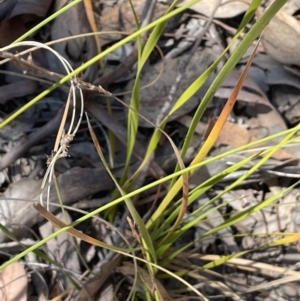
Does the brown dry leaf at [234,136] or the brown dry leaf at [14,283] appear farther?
the brown dry leaf at [234,136]

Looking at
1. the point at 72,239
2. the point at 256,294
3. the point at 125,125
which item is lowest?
the point at 256,294

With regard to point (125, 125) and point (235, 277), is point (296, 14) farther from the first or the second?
point (235, 277)

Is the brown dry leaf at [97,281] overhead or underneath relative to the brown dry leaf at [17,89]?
underneath

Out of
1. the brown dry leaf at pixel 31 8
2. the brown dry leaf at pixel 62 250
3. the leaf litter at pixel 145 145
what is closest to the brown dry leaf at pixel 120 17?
the leaf litter at pixel 145 145

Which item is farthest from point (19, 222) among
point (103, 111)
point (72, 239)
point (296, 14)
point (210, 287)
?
point (296, 14)

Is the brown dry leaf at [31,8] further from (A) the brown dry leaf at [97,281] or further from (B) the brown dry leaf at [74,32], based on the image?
(A) the brown dry leaf at [97,281]

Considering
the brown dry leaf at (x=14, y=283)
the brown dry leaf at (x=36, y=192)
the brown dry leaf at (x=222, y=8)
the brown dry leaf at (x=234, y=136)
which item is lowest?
the brown dry leaf at (x=14, y=283)

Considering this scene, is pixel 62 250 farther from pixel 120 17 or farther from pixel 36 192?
pixel 120 17

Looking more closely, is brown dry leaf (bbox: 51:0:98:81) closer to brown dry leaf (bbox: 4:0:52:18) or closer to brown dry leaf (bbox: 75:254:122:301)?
brown dry leaf (bbox: 4:0:52:18)
